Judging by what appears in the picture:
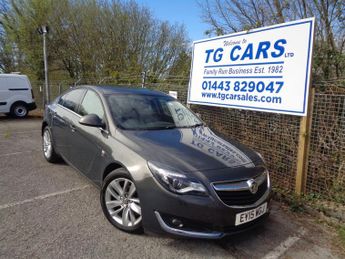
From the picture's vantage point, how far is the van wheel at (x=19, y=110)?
1176 centimetres

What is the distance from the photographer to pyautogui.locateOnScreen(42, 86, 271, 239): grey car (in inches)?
103

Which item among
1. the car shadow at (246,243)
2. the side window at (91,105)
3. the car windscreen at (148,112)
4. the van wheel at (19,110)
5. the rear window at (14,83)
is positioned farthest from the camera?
the van wheel at (19,110)

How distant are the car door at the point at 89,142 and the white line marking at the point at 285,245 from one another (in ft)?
6.74

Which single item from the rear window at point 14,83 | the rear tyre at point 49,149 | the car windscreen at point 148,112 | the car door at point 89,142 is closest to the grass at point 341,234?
the car windscreen at point 148,112

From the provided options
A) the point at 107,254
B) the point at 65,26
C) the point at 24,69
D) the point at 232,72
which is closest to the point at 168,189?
the point at 107,254

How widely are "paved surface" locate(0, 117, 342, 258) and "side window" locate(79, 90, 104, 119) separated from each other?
1.08m

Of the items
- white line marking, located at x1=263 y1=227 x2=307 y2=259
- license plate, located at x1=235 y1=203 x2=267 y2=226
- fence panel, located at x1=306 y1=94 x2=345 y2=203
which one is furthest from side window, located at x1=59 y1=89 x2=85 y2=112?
fence panel, located at x1=306 y1=94 x2=345 y2=203

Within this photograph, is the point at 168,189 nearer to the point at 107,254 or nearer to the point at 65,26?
the point at 107,254

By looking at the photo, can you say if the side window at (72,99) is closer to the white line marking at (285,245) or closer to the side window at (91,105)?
the side window at (91,105)

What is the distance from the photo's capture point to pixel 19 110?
11.9m

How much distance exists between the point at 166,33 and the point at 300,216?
14.2 meters

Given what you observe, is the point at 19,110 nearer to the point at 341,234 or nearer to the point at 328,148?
the point at 328,148

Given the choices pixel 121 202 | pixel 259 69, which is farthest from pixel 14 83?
pixel 121 202

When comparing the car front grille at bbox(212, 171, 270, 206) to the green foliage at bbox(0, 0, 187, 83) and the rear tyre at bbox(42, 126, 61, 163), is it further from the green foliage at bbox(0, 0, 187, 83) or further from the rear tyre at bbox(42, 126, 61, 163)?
the green foliage at bbox(0, 0, 187, 83)
